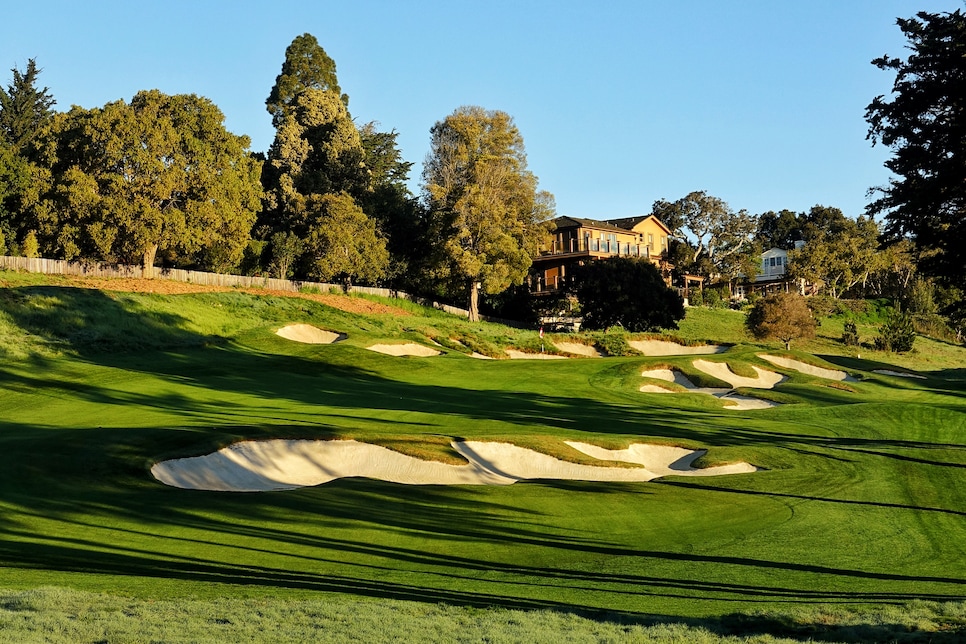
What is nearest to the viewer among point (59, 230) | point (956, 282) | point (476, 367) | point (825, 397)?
point (956, 282)

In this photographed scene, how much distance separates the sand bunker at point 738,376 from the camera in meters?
48.1

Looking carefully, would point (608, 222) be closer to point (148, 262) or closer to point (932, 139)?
point (148, 262)

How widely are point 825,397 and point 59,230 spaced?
4915cm

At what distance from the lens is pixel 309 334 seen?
56.1 metres

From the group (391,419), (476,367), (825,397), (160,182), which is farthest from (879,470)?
(160,182)

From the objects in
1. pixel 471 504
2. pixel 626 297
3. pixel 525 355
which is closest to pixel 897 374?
pixel 525 355

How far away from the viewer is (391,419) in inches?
1161

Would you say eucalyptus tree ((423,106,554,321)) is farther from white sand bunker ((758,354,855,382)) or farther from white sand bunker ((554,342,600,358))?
white sand bunker ((758,354,855,382))

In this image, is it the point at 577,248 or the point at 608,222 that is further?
the point at 608,222

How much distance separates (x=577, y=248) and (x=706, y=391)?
5410 centimetres

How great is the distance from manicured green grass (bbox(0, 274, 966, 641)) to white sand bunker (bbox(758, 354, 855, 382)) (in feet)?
36.0

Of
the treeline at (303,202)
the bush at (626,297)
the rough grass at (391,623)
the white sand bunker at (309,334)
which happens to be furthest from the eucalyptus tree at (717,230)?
the rough grass at (391,623)

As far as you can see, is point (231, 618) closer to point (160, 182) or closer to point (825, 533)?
point (825, 533)

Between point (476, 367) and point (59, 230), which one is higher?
point (59, 230)
